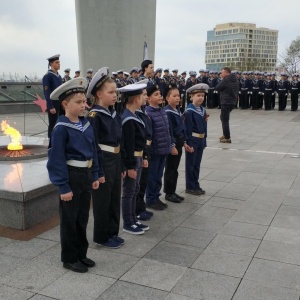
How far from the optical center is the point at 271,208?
17.0 ft

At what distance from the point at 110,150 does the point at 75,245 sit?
38.1 inches

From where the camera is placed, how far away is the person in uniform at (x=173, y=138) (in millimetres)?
5266

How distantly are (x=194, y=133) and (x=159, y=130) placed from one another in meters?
0.97

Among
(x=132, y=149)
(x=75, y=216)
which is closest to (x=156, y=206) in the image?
(x=132, y=149)

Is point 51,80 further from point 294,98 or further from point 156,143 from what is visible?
point 294,98

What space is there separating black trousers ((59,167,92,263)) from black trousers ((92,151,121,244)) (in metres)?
0.34

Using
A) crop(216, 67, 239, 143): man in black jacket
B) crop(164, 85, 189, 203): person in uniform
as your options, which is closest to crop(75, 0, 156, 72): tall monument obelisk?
crop(216, 67, 239, 143): man in black jacket

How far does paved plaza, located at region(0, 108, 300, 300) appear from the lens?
3051mm

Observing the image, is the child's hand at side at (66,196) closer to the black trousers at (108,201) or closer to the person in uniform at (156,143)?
the black trousers at (108,201)

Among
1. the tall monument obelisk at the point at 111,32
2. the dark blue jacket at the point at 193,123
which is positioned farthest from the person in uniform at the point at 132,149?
the tall monument obelisk at the point at 111,32

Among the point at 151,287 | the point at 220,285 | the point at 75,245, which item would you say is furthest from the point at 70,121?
the point at 220,285

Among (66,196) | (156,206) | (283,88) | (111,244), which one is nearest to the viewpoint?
(66,196)

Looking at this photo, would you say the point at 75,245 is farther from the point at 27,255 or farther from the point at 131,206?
the point at 131,206

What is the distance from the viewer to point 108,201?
12.7ft
